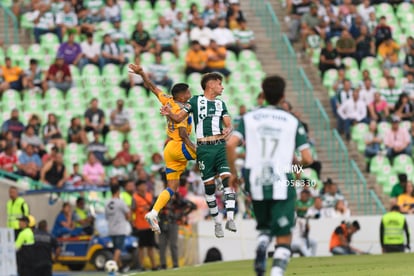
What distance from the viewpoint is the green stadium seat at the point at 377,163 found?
3366 cm

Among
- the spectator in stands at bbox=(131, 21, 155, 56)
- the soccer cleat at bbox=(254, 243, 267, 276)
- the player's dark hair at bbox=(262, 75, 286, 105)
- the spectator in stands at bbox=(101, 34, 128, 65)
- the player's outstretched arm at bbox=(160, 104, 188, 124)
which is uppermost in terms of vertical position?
the spectator in stands at bbox=(131, 21, 155, 56)

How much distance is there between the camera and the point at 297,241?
2911 centimetres

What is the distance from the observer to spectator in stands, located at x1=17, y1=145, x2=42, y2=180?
100 feet

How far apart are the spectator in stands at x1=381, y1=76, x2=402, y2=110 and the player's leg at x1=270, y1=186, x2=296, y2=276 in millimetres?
22501

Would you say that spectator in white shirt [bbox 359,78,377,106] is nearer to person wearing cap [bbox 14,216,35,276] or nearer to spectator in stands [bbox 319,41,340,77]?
spectator in stands [bbox 319,41,340,77]

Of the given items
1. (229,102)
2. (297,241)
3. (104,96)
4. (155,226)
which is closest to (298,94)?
(229,102)

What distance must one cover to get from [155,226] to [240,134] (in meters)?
6.84

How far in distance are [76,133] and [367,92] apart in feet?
27.5

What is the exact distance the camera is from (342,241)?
2920 cm

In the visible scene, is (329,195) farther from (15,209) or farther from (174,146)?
(174,146)

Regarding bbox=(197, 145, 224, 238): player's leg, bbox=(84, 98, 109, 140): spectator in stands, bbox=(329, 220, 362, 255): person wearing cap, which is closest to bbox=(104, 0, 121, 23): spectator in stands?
bbox=(84, 98, 109, 140): spectator in stands

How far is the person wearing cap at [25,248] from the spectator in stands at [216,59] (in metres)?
12.2

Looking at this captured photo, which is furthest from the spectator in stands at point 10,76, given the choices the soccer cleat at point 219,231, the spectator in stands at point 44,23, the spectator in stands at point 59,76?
the soccer cleat at point 219,231

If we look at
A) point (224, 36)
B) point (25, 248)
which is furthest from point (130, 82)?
point (25, 248)
